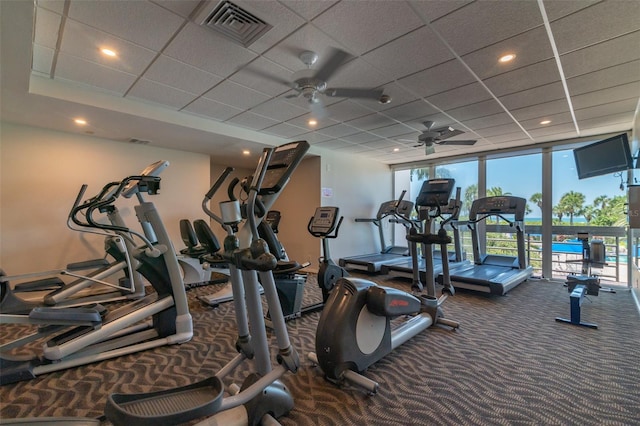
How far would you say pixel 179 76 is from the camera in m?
3.00

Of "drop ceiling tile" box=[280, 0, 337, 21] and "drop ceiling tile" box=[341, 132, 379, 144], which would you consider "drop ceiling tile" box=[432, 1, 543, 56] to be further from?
"drop ceiling tile" box=[341, 132, 379, 144]

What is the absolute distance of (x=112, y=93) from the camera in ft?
11.1

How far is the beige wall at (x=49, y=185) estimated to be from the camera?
157 inches

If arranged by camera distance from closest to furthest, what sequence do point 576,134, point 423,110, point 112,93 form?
point 112,93, point 423,110, point 576,134

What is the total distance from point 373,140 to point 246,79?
309 centimetres

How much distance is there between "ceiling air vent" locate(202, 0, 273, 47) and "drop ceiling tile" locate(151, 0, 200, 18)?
0.10m

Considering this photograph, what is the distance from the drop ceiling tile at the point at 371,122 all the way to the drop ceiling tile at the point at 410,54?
4.24ft

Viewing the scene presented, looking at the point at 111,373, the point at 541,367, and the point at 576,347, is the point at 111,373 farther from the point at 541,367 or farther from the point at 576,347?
the point at 576,347

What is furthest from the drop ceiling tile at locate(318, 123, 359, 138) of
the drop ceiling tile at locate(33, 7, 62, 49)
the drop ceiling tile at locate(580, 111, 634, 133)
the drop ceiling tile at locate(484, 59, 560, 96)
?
the drop ceiling tile at locate(580, 111, 634, 133)

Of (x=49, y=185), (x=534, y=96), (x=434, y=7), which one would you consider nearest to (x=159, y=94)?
(x=49, y=185)

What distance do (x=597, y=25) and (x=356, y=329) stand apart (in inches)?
114

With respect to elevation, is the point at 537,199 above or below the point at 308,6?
below

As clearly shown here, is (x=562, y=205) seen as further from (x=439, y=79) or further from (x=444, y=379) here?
(x=444, y=379)

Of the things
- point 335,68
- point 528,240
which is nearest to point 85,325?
point 335,68
